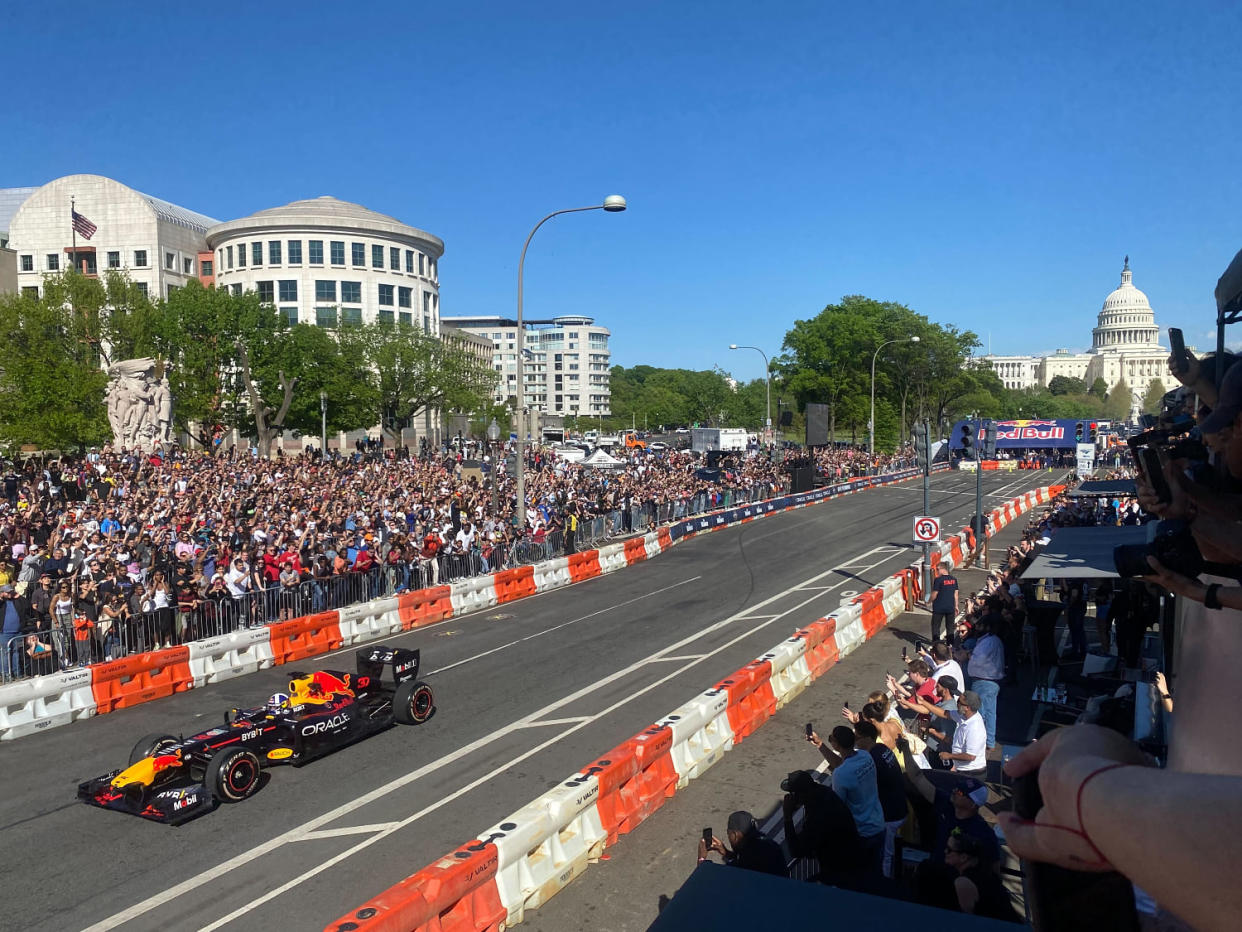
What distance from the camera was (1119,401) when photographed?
149000mm

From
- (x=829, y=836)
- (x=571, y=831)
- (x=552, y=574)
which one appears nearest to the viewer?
(x=829, y=836)

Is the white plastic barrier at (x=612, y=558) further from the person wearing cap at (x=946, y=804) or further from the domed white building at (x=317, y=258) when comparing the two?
the domed white building at (x=317, y=258)

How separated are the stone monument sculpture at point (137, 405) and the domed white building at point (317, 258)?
4018cm

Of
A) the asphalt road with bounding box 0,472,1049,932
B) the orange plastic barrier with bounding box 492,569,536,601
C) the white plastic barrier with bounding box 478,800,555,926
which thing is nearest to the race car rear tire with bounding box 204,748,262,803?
the asphalt road with bounding box 0,472,1049,932

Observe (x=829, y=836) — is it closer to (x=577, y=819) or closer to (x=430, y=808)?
(x=577, y=819)

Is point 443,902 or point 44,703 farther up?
point 443,902

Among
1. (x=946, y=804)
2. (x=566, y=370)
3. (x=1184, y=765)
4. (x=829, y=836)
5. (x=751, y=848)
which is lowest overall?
(x=946, y=804)

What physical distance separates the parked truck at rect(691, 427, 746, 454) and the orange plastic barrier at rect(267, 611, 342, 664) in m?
42.8

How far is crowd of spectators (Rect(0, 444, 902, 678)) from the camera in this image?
49.2 ft

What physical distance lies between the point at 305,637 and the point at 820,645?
30.9 feet

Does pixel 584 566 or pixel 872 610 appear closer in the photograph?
pixel 872 610

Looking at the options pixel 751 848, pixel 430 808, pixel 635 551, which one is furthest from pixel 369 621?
pixel 751 848

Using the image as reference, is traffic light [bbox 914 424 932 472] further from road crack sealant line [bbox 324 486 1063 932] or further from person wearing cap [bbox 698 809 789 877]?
person wearing cap [bbox 698 809 789 877]

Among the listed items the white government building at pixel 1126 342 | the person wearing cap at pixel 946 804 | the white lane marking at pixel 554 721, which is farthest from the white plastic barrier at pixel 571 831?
the white government building at pixel 1126 342
